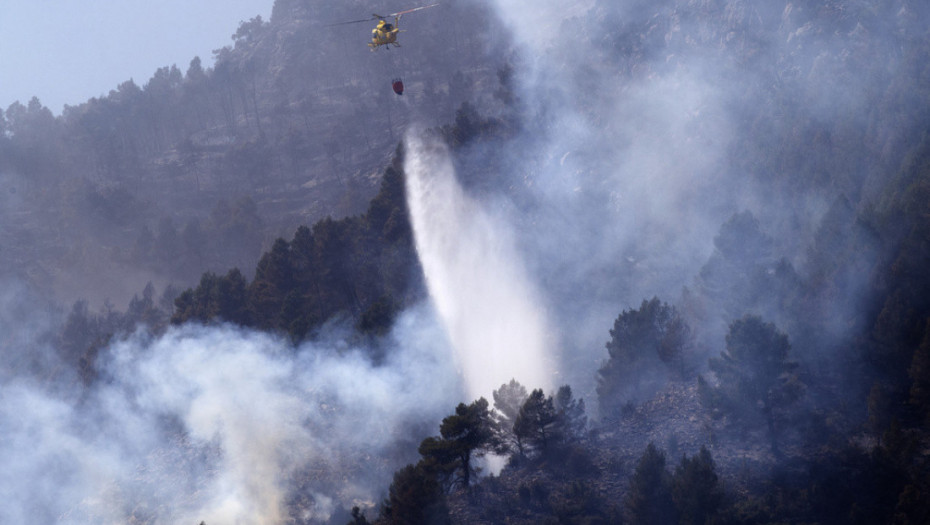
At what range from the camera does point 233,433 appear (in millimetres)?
45125

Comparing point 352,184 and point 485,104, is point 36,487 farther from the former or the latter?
point 485,104

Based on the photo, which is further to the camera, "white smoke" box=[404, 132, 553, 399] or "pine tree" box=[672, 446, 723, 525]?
"white smoke" box=[404, 132, 553, 399]

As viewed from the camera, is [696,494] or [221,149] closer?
[696,494]

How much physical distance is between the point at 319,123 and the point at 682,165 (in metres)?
58.8

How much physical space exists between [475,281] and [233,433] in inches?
920

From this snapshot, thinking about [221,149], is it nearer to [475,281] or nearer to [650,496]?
[475,281]

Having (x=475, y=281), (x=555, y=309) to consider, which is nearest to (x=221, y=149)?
(x=475, y=281)

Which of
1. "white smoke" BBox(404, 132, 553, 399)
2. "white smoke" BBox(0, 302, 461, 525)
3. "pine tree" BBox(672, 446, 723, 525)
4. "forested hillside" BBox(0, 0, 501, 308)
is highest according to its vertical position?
"forested hillside" BBox(0, 0, 501, 308)

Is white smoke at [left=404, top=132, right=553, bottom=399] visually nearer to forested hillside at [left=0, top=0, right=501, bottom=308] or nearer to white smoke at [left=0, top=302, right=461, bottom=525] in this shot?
white smoke at [left=0, top=302, right=461, bottom=525]

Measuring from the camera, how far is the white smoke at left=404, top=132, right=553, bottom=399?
51531mm

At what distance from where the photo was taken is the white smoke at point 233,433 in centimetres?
4116

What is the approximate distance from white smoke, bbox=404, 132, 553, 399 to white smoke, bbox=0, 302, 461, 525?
4.11 m

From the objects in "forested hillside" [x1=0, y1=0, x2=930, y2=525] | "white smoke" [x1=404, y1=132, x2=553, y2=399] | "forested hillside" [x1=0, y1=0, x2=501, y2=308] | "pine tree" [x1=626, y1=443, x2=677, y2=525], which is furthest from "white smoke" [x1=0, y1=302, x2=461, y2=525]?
"forested hillside" [x1=0, y1=0, x2=501, y2=308]

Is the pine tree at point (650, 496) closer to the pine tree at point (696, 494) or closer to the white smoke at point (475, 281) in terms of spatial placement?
the pine tree at point (696, 494)
